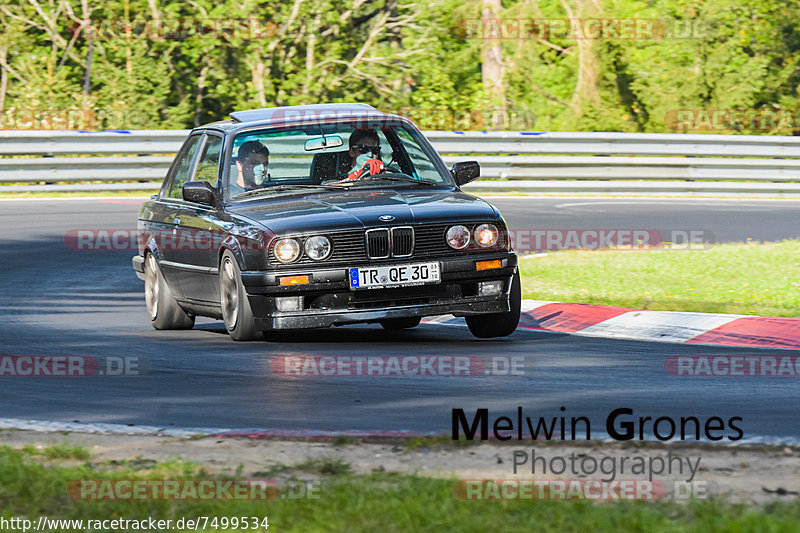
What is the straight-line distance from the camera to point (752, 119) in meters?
27.8

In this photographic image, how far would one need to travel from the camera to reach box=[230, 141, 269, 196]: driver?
9273 mm

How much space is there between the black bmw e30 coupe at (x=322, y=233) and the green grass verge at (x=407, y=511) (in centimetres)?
331

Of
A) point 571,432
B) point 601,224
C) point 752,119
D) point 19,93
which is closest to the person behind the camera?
point 571,432

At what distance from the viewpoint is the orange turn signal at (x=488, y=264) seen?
847 centimetres

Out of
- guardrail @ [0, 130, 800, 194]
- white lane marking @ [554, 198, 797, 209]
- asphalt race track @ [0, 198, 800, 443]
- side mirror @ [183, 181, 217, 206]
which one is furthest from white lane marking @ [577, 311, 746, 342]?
guardrail @ [0, 130, 800, 194]

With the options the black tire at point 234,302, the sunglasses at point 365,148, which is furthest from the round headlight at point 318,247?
the sunglasses at point 365,148

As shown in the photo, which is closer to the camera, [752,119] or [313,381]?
[313,381]

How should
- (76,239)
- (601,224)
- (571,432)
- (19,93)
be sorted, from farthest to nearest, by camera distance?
(19,93) < (601,224) < (76,239) < (571,432)

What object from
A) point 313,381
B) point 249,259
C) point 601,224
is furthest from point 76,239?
point 313,381

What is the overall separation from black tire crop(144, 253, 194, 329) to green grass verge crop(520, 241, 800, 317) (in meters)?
2.89

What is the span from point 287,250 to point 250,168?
1315 millimetres

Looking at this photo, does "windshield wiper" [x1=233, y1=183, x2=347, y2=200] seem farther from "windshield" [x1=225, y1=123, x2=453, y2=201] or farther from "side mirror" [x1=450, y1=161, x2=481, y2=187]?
"side mirror" [x1=450, y1=161, x2=481, y2=187]

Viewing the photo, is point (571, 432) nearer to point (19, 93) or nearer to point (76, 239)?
point (76, 239)

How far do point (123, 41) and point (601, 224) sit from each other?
37.6ft
